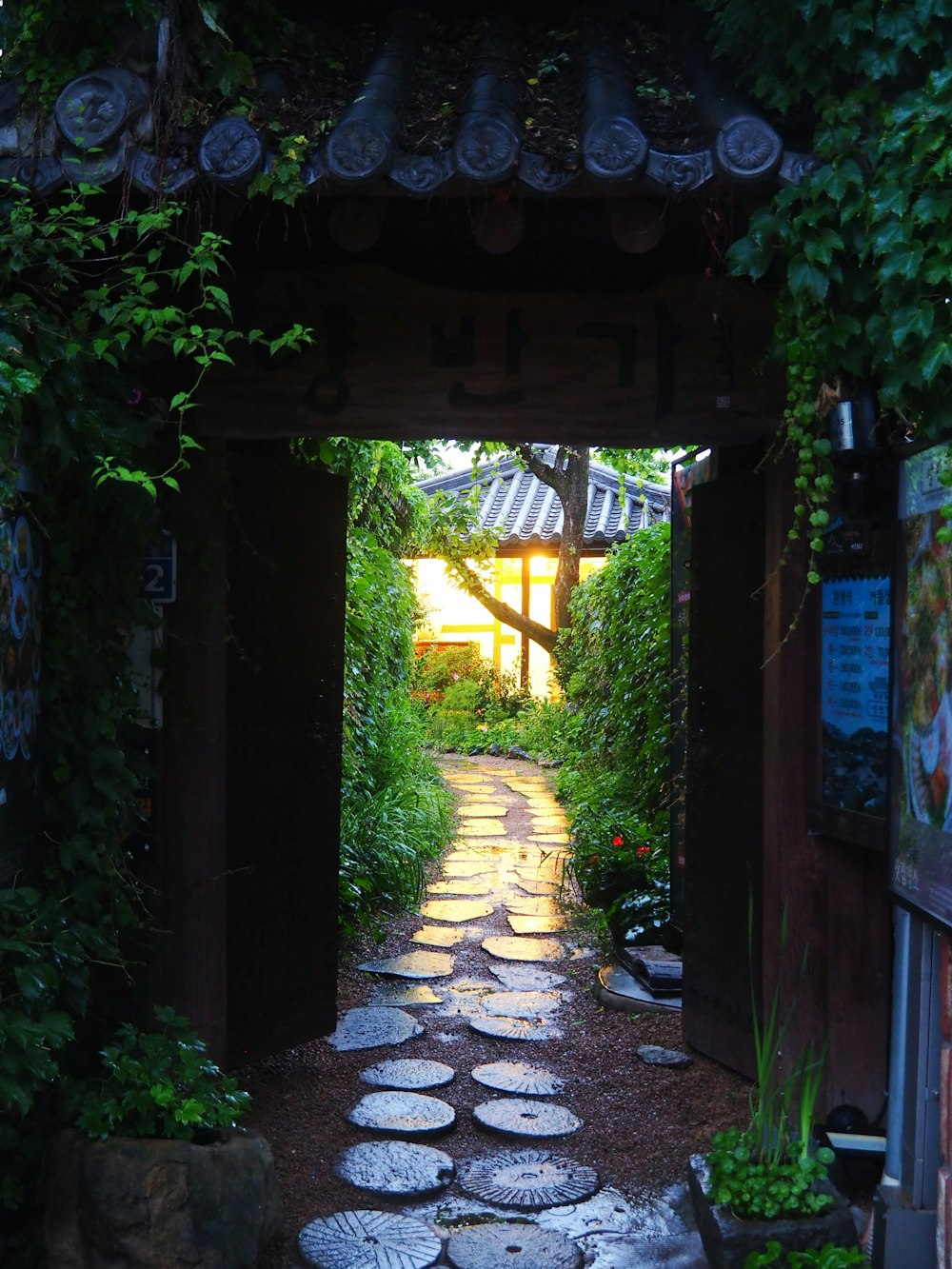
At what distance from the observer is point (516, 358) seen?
420 centimetres

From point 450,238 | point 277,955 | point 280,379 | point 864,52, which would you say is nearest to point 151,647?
point 280,379

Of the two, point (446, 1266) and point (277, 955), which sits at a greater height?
point (277, 955)

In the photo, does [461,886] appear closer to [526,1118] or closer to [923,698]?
[526,1118]

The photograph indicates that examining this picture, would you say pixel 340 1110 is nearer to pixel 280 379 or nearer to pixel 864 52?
pixel 280 379

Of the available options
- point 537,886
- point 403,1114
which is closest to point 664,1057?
point 403,1114

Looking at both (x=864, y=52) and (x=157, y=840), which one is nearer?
(x=864, y=52)

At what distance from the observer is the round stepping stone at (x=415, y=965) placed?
6.38 metres

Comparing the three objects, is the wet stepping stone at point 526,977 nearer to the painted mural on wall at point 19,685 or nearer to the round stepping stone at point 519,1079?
the round stepping stone at point 519,1079

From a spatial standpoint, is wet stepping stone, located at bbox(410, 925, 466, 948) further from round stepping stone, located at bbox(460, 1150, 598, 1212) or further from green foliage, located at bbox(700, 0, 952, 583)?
green foliage, located at bbox(700, 0, 952, 583)

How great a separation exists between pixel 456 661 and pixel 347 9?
15.3 meters

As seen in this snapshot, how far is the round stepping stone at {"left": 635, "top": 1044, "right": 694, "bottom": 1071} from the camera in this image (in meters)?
5.10

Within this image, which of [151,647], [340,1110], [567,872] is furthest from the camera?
[567,872]

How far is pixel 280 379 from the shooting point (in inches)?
167

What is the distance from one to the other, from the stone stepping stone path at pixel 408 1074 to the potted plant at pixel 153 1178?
4.71 feet
